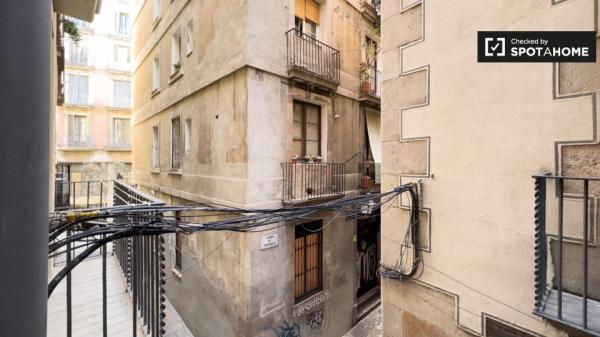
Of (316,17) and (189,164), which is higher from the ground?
(316,17)

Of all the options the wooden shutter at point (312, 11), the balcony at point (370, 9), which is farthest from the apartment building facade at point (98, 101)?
the balcony at point (370, 9)

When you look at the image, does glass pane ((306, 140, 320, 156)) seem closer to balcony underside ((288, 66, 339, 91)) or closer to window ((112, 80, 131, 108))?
balcony underside ((288, 66, 339, 91))

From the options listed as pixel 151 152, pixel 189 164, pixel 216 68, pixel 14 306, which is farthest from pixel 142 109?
pixel 14 306

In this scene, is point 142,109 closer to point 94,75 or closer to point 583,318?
point 94,75

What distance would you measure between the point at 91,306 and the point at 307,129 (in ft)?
22.5

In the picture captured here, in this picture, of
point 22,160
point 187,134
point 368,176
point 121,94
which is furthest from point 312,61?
point 121,94

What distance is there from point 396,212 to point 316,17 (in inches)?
319

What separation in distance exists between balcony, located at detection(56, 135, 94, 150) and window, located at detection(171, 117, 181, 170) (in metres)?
19.2

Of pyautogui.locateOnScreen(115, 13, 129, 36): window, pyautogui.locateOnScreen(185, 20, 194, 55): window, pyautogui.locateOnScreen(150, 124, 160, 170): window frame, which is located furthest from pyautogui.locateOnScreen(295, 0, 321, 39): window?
pyautogui.locateOnScreen(115, 13, 129, 36): window

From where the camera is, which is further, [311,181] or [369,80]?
[369,80]

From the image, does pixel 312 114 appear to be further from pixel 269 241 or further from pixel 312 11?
pixel 269 241

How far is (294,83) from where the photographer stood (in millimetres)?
8344

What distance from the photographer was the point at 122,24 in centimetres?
2731

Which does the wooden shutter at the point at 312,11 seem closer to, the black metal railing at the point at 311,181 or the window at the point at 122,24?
the black metal railing at the point at 311,181
